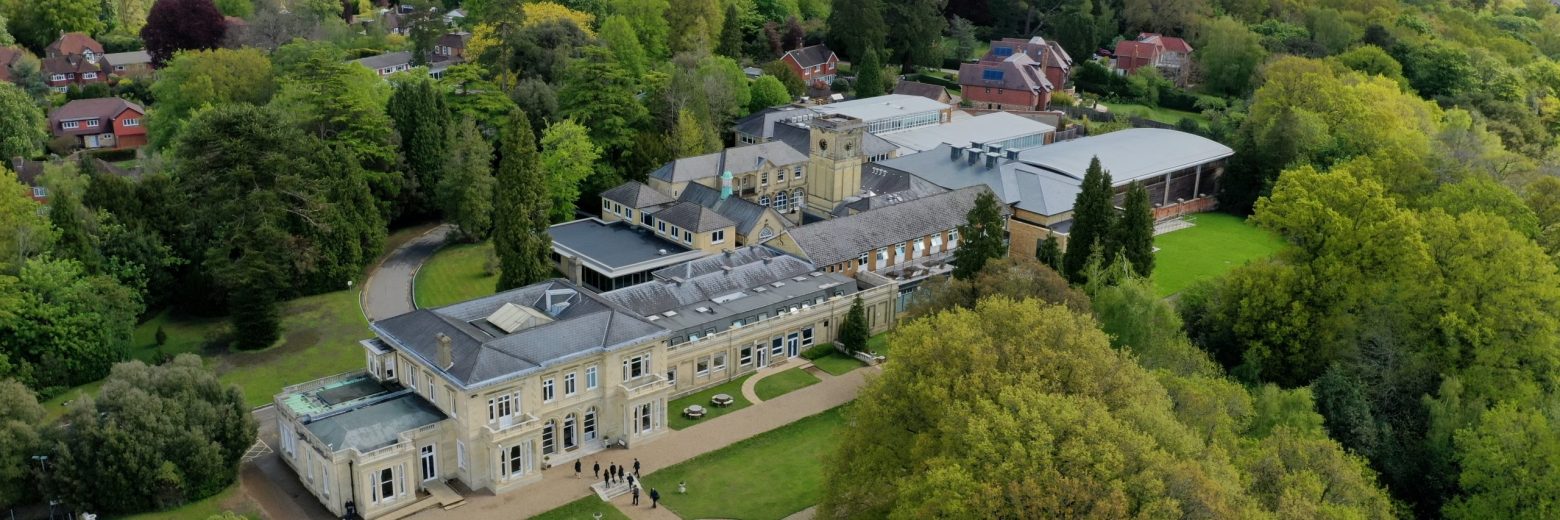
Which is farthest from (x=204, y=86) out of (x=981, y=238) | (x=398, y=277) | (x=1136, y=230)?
(x=1136, y=230)

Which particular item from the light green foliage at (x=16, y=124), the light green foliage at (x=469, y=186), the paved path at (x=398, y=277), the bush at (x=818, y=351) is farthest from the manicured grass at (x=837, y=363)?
the light green foliage at (x=16, y=124)

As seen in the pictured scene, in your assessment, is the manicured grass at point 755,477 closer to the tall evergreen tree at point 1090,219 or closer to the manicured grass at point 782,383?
the manicured grass at point 782,383

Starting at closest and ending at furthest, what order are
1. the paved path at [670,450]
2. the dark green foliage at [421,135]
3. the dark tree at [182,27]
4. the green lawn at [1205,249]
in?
the paved path at [670,450], the green lawn at [1205,249], the dark green foliage at [421,135], the dark tree at [182,27]

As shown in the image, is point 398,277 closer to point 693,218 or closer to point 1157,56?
point 693,218

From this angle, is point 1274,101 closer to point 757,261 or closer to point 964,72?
point 964,72

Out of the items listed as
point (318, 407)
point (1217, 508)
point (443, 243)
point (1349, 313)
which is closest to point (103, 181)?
point (443, 243)
